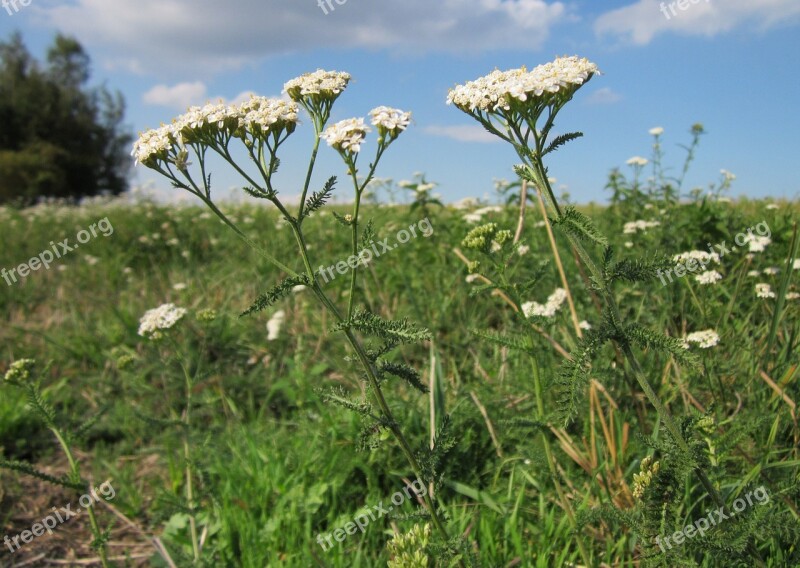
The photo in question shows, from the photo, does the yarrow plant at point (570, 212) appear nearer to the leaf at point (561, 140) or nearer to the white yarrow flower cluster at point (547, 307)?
the leaf at point (561, 140)

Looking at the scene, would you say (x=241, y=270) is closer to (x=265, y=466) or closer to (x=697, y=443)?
(x=265, y=466)

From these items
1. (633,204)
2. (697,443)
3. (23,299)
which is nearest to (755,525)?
(697,443)

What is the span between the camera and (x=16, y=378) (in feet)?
8.56

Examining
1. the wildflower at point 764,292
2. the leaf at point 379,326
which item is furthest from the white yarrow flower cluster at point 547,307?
the leaf at point 379,326

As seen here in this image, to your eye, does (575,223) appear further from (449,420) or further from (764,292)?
(764,292)

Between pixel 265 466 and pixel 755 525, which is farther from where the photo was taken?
pixel 265 466

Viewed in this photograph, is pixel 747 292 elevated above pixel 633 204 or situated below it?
below

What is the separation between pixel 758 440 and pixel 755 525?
109 centimetres

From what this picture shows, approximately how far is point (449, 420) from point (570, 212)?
680 mm

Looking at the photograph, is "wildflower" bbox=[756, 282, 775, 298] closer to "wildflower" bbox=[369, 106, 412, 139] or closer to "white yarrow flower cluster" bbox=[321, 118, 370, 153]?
"wildflower" bbox=[369, 106, 412, 139]

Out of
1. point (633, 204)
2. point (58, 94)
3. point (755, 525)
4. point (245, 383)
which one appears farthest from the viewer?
point (58, 94)

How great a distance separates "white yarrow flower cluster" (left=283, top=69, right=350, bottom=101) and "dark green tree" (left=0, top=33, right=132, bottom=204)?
3440 cm

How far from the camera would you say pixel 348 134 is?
174 cm

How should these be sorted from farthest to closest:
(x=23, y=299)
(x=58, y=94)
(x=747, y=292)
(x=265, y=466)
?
(x=58, y=94)
(x=23, y=299)
(x=747, y=292)
(x=265, y=466)
